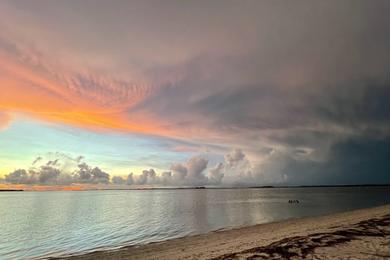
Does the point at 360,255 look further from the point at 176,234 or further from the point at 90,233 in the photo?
the point at 90,233

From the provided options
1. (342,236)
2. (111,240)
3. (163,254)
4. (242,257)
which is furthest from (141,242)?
(342,236)

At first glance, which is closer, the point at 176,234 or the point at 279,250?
the point at 279,250

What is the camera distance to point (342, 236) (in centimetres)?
2092

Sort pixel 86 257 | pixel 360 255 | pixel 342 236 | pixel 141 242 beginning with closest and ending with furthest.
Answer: pixel 360 255 < pixel 342 236 < pixel 86 257 < pixel 141 242

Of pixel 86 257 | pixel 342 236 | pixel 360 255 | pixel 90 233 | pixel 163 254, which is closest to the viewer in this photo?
pixel 360 255

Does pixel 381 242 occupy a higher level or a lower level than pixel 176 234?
higher

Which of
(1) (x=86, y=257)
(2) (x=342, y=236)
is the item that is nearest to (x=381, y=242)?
(2) (x=342, y=236)

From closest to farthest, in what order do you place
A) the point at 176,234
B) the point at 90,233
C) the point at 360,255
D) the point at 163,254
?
the point at 360,255 < the point at 163,254 < the point at 176,234 < the point at 90,233

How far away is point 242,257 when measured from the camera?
667 inches

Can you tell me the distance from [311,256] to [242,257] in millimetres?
3787

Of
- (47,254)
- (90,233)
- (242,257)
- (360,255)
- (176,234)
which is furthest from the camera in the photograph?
(90,233)

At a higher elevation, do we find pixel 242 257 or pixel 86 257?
pixel 242 257

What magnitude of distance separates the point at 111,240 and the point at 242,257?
23.3 meters

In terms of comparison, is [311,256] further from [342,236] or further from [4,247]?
[4,247]
